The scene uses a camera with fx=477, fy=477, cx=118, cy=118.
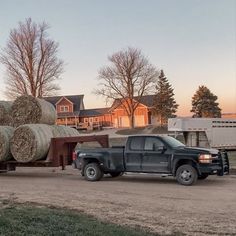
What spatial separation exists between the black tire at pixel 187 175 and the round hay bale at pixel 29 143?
511cm

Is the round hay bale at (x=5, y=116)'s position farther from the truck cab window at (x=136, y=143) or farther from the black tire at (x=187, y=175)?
the black tire at (x=187, y=175)

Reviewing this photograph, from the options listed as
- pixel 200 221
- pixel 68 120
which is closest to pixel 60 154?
pixel 200 221

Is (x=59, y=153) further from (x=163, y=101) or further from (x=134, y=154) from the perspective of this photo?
(x=163, y=101)

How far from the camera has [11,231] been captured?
7246 mm

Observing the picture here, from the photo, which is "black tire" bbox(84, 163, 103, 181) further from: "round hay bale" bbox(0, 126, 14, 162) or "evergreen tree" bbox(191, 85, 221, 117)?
"evergreen tree" bbox(191, 85, 221, 117)

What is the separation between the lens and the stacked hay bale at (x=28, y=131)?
16750mm

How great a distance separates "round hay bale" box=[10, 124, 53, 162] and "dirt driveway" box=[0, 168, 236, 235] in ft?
2.82

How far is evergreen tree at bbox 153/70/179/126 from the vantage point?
7364 centimetres

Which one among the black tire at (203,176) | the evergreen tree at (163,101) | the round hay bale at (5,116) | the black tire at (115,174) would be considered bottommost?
the black tire at (203,176)

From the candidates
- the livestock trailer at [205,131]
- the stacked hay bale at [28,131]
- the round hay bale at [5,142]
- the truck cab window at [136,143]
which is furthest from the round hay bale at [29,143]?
the livestock trailer at [205,131]

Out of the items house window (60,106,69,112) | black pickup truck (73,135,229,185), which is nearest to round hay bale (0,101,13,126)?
black pickup truck (73,135,229,185)

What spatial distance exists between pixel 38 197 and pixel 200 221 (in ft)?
15.9

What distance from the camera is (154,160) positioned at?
15273 mm

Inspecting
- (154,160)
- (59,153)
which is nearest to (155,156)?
(154,160)
